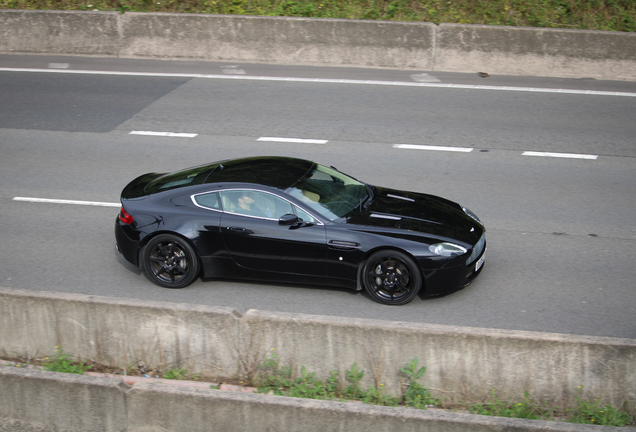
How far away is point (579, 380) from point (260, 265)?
3.55 m

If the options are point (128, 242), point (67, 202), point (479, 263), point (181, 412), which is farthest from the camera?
point (67, 202)

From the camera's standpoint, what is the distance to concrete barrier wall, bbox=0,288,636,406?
17.4ft

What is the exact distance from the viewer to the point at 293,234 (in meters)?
7.15

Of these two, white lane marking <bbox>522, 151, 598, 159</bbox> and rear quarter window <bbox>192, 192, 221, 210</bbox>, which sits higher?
rear quarter window <bbox>192, 192, 221, 210</bbox>

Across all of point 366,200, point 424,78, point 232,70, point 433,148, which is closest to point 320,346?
point 366,200

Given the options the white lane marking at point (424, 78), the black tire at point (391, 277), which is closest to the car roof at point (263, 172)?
the black tire at point (391, 277)

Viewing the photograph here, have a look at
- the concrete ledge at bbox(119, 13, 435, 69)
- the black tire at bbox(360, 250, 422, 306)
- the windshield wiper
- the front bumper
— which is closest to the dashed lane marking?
the windshield wiper

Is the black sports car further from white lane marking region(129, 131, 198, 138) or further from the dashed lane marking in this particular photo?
white lane marking region(129, 131, 198, 138)

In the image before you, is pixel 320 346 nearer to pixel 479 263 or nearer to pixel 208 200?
pixel 479 263

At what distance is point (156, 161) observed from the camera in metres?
11.0

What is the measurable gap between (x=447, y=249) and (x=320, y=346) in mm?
2067

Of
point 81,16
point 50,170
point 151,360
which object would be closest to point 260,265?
point 151,360

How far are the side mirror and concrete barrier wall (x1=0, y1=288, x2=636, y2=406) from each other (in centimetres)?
Answer: 157

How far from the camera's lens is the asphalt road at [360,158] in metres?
7.31
